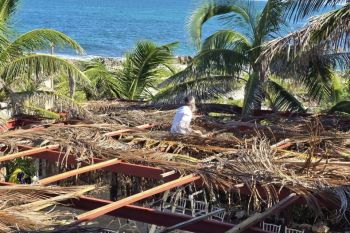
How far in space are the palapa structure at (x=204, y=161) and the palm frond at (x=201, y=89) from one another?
1.57 meters

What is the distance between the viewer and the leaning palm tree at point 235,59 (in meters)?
12.2

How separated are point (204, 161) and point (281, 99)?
6.12 m

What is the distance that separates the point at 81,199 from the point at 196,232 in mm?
1361

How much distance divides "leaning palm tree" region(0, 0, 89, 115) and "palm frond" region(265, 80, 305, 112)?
14.6 feet

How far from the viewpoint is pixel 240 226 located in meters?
5.17

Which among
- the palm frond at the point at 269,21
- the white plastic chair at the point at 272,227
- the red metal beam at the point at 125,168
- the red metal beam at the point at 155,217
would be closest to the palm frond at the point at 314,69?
the palm frond at the point at 269,21

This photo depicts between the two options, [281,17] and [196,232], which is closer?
[196,232]

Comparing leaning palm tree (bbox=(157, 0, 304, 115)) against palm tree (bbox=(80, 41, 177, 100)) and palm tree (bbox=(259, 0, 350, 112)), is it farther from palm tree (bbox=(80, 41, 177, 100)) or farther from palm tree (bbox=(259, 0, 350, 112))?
palm tree (bbox=(80, 41, 177, 100))

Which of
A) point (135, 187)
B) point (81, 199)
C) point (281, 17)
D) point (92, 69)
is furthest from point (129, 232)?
point (92, 69)

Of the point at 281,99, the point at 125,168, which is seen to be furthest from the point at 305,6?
the point at 125,168

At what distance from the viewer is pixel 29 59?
35.4 ft

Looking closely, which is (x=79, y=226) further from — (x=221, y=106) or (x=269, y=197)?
(x=221, y=106)

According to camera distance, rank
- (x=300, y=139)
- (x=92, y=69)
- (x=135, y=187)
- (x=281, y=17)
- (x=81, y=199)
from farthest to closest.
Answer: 1. (x=92, y=69)
2. (x=281, y=17)
3. (x=135, y=187)
4. (x=300, y=139)
5. (x=81, y=199)

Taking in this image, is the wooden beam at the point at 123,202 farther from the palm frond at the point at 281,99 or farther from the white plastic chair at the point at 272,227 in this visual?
the palm frond at the point at 281,99
